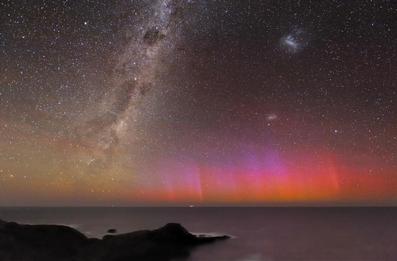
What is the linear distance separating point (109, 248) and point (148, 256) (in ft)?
14.8

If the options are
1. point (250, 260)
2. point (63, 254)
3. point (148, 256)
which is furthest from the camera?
point (250, 260)

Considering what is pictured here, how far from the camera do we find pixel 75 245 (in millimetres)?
46156

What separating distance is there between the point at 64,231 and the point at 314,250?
125 ft

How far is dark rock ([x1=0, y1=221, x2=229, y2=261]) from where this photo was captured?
41.1 meters

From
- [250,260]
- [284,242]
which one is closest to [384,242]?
[284,242]

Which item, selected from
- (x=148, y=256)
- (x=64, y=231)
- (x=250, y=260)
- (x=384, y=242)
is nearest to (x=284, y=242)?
(x=384, y=242)

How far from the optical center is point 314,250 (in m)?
65.6

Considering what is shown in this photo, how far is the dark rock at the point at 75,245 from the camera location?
41094mm

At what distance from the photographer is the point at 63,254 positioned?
139ft

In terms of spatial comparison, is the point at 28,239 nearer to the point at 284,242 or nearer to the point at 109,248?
the point at 109,248

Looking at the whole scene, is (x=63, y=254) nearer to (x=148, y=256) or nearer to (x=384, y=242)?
(x=148, y=256)

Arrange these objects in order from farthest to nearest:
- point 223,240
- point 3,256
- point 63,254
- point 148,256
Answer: point 223,240 < point 148,256 < point 63,254 < point 3,256

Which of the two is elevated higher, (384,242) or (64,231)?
(64,231)

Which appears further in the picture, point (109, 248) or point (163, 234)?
point (163, 234)
